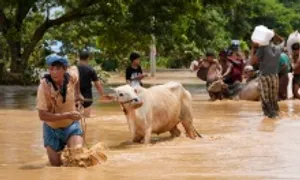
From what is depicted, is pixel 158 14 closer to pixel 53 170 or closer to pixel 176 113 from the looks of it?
pixel 176 113

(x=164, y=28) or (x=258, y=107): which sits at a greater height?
(x=164, y=28)

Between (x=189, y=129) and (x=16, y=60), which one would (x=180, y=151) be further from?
(x=16, y=60)

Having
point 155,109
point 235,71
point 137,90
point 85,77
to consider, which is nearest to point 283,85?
point 235,71

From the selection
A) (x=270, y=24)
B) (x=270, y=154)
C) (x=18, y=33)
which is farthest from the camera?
(x=270, y=24)

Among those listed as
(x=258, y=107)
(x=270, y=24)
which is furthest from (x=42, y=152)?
(x=270, y=24)

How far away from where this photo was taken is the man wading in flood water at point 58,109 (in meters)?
7.39

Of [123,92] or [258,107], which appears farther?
[258,107]

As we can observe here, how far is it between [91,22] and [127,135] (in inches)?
746

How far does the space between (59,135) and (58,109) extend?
32cm

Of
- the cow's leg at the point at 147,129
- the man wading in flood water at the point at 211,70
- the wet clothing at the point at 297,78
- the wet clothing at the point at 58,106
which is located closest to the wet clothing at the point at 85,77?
the cow's leg at the point at 147,129

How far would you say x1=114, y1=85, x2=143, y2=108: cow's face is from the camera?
8.88 m

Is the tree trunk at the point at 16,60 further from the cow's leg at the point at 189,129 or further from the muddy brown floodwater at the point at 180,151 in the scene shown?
the cow's leg at the point at 189,129

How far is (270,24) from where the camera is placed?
2645 inches

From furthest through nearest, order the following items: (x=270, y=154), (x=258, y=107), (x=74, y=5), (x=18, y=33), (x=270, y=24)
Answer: (x=270, y=24)
(x=74, y=5)
(x=18, y=33)
(x=258, y=107)
(x=270, y=154)
